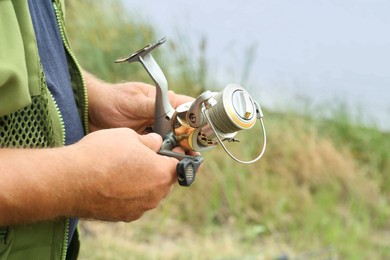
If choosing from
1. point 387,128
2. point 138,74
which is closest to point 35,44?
point 138,74

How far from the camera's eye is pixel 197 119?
170cm

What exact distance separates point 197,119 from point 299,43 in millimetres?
5681

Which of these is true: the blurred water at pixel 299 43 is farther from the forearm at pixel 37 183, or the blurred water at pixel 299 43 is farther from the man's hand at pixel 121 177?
the forearm at pixel 37 183

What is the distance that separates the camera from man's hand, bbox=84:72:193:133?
1.94 m

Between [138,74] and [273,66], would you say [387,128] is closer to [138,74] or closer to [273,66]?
[273,66]

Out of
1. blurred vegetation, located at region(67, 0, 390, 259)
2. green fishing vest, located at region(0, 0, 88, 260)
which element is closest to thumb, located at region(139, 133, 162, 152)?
green fishing vest, located at region(0, 0, 88, 260)

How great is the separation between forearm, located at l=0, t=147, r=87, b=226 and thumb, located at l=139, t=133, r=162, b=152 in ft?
0.67

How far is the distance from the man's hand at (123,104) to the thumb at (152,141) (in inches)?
9.2

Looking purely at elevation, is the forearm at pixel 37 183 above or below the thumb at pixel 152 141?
above

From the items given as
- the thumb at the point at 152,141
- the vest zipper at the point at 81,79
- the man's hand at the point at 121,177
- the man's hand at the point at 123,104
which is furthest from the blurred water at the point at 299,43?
the man's hand at the point at 121,177

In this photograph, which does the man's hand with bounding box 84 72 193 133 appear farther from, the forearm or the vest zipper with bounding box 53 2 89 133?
the forearm

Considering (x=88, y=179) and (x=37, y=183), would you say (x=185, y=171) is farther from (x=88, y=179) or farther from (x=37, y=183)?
(x=37, y=183)

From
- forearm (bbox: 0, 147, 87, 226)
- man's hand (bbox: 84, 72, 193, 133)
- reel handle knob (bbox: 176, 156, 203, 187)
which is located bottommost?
man's hand (bbox: 84, 72, 193, 133)

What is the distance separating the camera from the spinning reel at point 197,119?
5.33 ft
